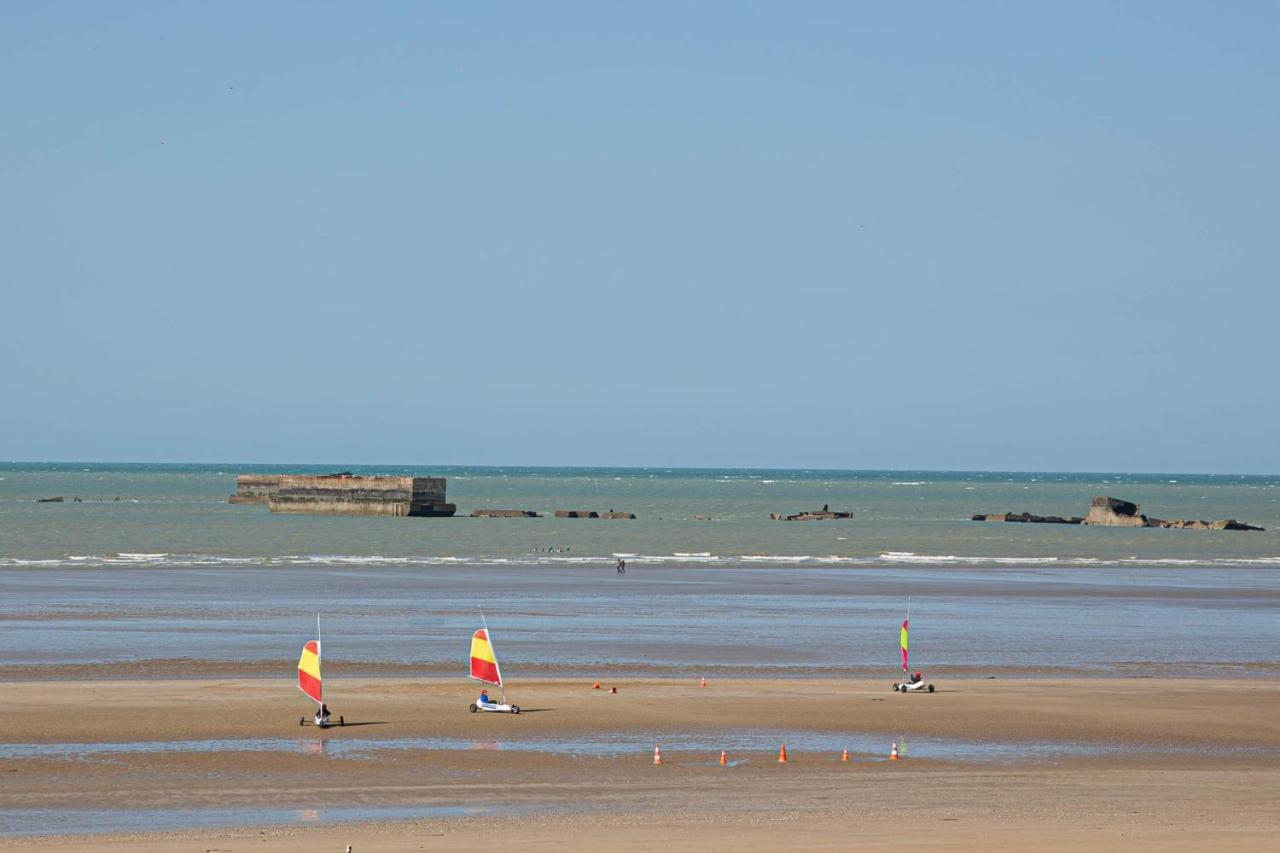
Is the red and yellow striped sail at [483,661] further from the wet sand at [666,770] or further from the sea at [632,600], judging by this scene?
the sea at [632,600]

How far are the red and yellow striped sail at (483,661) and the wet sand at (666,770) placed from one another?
71cm

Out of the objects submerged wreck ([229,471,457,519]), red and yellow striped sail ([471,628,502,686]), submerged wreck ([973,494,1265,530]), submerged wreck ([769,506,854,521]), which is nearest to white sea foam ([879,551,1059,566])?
submerged wreck ([769,506,854,521])

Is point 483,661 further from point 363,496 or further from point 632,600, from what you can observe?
point 363,496

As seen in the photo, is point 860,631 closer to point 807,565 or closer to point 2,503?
point 807,565

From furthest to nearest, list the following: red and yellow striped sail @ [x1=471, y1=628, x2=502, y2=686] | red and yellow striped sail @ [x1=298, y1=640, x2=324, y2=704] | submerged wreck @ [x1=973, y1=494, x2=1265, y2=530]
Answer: submerged wreck @ [x1=973, y1=494, x2=1265, y2=530]
red and yellow striped sail @ [x1=471, y1=628, x2=502, y2=686]
red and yellow striped sail @ [x1=298, y1=640, x2=324, y2=704]

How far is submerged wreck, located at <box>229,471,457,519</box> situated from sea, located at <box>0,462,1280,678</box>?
898 inches

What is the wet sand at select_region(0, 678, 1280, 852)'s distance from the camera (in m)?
20.2

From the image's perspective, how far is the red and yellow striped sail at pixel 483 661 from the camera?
29672 mm

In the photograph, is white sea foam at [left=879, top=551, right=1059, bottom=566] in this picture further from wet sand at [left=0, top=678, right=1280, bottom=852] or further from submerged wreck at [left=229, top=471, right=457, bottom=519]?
submerged wreck at [left=229, top=471, right=457, bottom=519]

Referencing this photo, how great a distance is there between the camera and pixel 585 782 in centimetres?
2394

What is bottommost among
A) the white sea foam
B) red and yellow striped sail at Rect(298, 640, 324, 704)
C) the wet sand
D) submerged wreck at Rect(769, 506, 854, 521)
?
the wet sand

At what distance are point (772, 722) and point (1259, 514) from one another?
163 m

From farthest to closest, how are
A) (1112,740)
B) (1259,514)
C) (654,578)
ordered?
(1259,514) < (654,578) < (1112,740)

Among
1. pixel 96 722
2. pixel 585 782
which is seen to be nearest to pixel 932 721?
pixel 585 782
